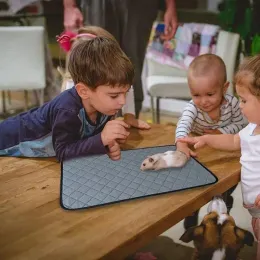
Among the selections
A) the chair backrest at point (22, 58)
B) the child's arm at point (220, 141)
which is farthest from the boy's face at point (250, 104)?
the chair backrest at point (22, 58)

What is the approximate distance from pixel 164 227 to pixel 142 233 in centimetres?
10

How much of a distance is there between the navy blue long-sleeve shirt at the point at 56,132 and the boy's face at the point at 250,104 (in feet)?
1.57

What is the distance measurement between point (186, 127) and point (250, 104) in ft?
1.21

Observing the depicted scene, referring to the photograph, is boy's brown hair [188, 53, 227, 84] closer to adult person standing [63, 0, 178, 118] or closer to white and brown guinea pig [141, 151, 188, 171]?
white and brown guinea pig [141, 151, 188, 171]

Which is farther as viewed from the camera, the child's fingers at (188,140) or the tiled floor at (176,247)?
the tiled floor at (176,247)

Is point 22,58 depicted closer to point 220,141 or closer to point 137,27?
point 137,27

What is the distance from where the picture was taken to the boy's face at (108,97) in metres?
1.53

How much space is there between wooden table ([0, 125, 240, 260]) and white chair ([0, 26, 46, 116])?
6.62 feet

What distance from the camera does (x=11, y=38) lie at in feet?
11.1

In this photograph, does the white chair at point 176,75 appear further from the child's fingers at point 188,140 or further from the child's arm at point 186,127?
the child's fingers at point 188,140

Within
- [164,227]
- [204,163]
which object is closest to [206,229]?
[164,227]

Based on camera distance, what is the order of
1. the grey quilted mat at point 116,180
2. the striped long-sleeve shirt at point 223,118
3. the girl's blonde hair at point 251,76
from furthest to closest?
the striped long-sleeve shirt at point 223,118 → the girl's blonde hair at point 251,76 → the grey quilted mat at point 116,180

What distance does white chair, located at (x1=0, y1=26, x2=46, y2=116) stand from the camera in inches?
133

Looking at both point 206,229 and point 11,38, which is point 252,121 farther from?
point 11,38
